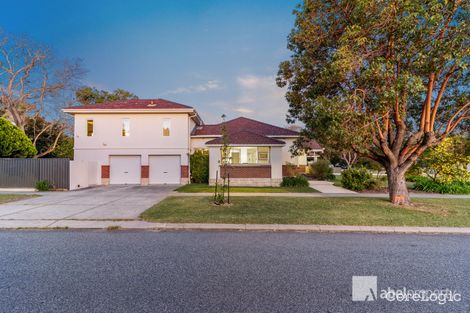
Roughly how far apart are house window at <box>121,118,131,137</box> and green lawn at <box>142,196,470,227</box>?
11.5 m

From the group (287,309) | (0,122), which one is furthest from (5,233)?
(0,122)

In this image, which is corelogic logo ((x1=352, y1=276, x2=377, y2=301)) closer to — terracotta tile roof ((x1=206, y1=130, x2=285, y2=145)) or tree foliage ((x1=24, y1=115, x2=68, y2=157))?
terracotta tile roof ((x1=206, y1=130, x2=285, y2=145))

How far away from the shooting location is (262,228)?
6.26 meters

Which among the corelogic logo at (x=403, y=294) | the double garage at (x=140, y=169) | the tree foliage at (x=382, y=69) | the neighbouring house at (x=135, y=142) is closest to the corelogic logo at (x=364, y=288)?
the corelogic logo at (x=403, y=294)

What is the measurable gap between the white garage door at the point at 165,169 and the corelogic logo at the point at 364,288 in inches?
631

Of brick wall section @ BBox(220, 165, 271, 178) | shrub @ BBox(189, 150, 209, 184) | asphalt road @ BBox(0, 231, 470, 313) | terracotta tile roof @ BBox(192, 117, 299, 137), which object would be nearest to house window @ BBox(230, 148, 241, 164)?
brick wall section @ BBox(220, 165, 271, 178)

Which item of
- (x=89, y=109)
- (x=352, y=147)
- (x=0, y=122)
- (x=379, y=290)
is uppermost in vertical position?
(x=89, y=109)

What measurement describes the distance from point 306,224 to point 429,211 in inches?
207

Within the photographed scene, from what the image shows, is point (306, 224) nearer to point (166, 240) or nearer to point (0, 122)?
point (166, 240)

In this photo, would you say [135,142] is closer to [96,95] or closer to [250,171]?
[250,171]

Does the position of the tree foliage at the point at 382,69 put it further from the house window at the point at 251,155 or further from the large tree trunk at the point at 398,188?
the house window at the point at 251,155

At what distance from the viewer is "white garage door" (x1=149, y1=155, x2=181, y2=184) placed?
18109 millimetres

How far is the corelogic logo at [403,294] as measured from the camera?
3.04m

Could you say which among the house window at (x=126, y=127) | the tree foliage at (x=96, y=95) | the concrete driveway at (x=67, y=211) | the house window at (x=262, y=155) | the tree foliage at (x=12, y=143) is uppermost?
the tree foliage at (x=96, y=95)
